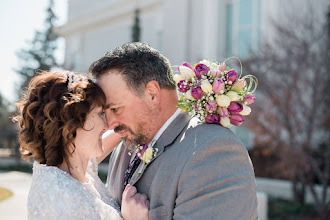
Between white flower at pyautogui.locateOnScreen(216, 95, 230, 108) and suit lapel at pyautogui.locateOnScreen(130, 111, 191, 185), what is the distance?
0.31 m

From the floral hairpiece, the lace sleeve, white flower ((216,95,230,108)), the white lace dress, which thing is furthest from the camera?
the lace sleeve

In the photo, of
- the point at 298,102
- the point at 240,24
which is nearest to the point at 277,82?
the point at 298,102

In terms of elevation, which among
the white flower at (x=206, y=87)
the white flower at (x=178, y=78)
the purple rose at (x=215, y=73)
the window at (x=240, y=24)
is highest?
the window at (x=240, y=24)

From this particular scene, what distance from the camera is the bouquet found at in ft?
8.46

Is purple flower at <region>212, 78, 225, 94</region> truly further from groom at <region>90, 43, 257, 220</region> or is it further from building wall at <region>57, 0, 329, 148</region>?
building wall at <region>57, 0, 329, 148</region>

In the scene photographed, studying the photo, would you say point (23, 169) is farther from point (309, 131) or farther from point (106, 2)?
point (309, 131)

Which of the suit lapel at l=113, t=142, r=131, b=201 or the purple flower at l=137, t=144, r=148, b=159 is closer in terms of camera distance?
the purple flower at l=137, t=144, r=148, b=159

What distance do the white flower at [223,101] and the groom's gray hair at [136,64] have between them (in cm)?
50

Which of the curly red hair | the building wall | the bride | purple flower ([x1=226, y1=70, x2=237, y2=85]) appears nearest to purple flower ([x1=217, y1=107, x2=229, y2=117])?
purple flower ([x1=226, y1=70, x2=237, y2=85])

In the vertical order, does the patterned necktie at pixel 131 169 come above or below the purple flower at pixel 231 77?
below

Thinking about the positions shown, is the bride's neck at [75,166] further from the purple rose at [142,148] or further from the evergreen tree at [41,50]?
the evergreen tree at [41,50]

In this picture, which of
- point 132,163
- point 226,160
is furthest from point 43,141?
point 226,160

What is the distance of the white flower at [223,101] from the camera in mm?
2551

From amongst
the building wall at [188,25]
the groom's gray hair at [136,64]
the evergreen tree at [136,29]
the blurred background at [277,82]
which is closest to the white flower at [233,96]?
the groom's gray hair at [136,64]
